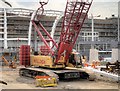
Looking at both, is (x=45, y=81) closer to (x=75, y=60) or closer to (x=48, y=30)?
(x=75, y=60)

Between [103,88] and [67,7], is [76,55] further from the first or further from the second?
[103,88]

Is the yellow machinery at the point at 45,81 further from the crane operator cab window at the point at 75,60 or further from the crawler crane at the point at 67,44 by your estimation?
the crane operator cab window at the point at 75,60

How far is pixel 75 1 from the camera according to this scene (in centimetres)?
2639

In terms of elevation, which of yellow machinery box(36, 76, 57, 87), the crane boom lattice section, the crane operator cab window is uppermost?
the crane boom lattice section

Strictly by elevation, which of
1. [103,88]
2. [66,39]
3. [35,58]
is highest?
[66,39]

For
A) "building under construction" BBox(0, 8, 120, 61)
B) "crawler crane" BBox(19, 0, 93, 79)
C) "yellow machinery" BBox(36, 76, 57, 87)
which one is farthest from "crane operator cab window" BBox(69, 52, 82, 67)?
"building under construction" BBox(0, 8, 120, 61)

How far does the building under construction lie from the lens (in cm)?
8251

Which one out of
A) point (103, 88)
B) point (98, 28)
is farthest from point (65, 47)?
point (98, 28)

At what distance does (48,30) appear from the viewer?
109 m

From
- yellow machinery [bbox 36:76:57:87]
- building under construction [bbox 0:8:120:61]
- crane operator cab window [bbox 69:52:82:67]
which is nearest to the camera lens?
yellow machinery [bbox 36:76:57:87]

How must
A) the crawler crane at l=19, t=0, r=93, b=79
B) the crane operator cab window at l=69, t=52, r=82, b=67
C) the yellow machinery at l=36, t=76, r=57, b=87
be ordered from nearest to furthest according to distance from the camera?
the yellow machinery at l=36, t=76, r=57, b=87 → the crawler crane at l=19, t=0, r=93, b=79 → the crane operator cab window at l=69, t=52, r=82, b=67

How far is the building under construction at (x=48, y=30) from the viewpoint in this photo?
82512 mm

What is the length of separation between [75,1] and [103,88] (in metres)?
8.70

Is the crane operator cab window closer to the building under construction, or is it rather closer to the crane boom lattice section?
the crane boom lattice section
